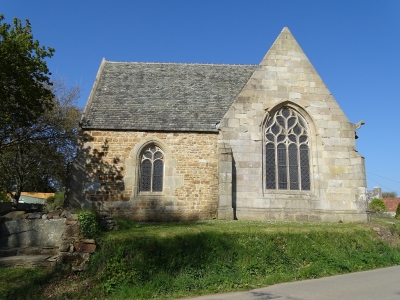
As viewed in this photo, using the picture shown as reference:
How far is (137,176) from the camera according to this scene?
1546cm

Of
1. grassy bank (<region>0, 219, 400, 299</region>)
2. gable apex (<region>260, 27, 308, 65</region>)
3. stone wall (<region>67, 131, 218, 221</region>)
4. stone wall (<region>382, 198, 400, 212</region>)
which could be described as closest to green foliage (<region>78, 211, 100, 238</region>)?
grassy bank (<region>0, 219, 400, 299</region>)

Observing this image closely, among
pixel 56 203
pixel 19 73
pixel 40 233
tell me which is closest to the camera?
pixel 40 233

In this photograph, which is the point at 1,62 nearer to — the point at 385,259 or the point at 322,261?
the point at 322,261

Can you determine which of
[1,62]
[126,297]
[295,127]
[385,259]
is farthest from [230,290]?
[1,62]

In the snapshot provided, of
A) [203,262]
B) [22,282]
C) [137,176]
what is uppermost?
[137,176]

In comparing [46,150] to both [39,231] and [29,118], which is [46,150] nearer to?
[29,118]

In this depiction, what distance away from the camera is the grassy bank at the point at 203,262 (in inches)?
280

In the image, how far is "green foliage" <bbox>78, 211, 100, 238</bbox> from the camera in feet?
25.3

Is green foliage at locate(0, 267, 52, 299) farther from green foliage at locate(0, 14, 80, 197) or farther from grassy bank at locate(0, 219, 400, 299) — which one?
green foliage at locate(0, 14, 80, 197)

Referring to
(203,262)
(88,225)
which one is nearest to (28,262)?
(88,225)

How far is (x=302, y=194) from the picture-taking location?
1509 cm

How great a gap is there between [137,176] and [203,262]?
26.5ft

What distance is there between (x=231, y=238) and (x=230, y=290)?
4.86 feet

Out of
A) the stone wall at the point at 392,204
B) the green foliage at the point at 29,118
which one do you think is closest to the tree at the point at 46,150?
the green foliage at the point at 29,118
